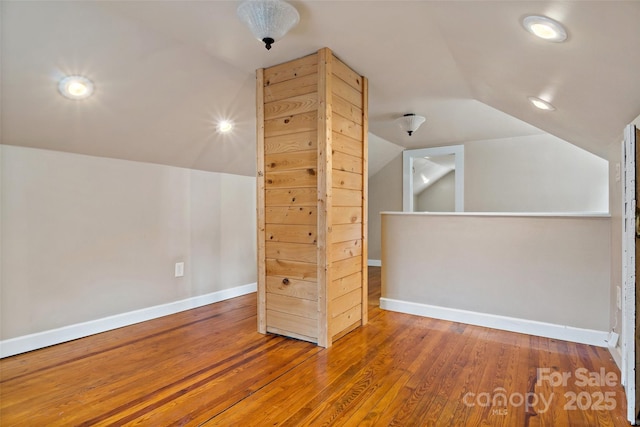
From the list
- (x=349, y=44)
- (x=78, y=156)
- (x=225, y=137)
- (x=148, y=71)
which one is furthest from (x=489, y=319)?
(x=78, y=156)

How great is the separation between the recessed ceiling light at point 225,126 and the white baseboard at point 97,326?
5.84 ft

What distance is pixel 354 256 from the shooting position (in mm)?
2867

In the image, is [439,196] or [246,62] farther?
[439,196]

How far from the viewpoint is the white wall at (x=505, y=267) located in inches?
100

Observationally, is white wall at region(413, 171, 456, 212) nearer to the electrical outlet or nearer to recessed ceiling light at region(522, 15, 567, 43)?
the electrical outlet

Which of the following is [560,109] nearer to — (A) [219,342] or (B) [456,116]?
(B) [456,116]

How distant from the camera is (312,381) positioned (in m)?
1.98

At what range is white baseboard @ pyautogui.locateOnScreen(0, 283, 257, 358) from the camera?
2338 mm

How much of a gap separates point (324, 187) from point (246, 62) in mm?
1192

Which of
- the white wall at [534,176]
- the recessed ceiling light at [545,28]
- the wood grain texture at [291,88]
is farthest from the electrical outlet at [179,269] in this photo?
the white wall at [534,176]

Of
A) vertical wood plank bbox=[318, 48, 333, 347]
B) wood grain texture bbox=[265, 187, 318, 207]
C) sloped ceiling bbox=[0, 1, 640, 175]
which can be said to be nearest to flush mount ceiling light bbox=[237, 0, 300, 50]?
sloped ceiling bbox=[0, 1, 640, 175]

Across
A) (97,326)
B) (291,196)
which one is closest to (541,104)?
(291,196)

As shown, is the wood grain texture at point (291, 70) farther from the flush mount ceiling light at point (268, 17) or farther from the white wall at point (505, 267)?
the white wall at point (505, 267)

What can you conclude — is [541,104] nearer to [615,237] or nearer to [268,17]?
[615,237]
